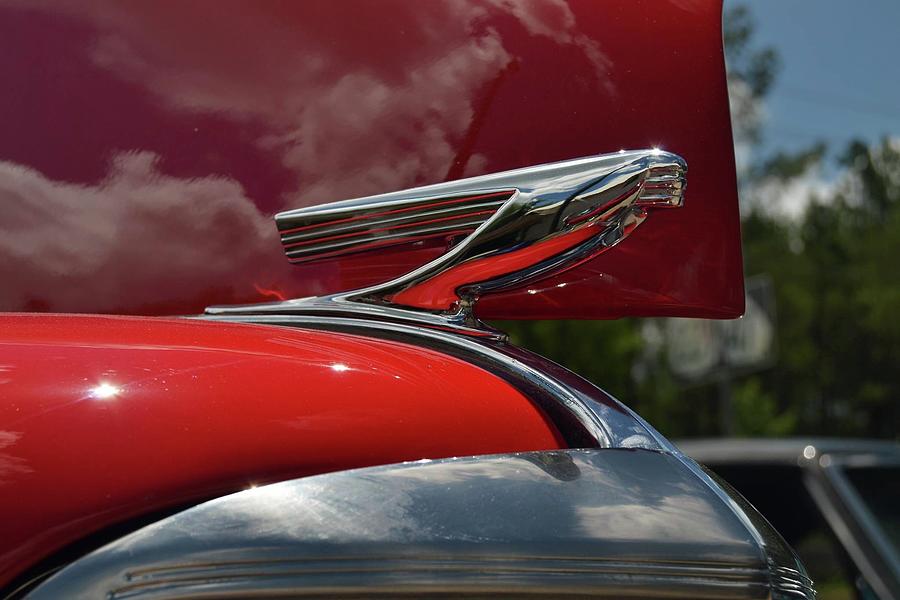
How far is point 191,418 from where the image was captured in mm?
615

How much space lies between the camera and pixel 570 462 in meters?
0.65

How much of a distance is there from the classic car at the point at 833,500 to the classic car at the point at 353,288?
2.78m

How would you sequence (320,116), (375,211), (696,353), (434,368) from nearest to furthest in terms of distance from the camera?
(434,368) < (375,211) < (320,116) < (696,353)

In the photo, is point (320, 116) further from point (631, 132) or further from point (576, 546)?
point (576, 546)

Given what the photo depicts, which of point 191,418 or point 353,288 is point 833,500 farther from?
point 191,418

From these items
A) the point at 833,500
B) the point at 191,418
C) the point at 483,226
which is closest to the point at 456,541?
the point at 191,418

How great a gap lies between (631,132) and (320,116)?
0.29 meters

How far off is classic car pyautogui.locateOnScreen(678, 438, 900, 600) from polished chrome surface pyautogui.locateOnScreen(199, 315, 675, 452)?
113 inches

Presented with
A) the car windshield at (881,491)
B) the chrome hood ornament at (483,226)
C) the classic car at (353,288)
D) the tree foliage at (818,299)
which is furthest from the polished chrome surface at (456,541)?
the tree foliage at (818,299)

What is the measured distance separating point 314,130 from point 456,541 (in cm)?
50

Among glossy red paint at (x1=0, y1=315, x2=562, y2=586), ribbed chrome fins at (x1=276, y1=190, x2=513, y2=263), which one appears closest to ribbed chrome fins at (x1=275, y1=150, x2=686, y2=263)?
ribbed chrome fins at (x1=276, y1=190, x2=513, y2=263)

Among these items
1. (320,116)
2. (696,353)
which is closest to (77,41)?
(320,116)

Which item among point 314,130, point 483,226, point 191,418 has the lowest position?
point 191,418

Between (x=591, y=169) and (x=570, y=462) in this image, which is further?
(x=591, y=169)
